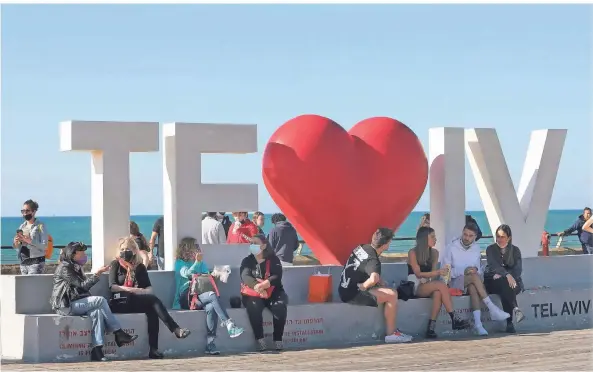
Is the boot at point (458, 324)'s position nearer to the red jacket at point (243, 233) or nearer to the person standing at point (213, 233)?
the red jacket at point (243, 233)

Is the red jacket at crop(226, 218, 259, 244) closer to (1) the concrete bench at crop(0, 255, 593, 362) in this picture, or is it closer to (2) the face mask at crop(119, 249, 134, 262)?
(1) the concrete bench at crop(0, 255, 593, 362)

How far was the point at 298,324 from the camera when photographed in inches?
499

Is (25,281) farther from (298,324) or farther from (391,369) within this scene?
(391,369)

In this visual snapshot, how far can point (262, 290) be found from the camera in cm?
1229

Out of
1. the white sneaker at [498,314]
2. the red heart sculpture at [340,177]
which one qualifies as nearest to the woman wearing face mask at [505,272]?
the white sneaker at [498,314]

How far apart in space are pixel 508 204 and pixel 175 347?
5.49m

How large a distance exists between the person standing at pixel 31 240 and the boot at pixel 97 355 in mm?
2688

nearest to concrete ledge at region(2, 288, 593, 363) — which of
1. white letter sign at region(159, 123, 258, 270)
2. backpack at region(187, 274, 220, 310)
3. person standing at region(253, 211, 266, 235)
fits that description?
backpack at region(187, 274, 220, 310)

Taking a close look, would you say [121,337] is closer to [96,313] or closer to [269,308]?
[96,313]

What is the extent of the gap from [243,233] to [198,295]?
6.78 ft

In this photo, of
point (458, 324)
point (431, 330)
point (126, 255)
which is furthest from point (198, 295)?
point (458, 324)

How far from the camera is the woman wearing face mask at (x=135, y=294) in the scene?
Result: 11.8 m

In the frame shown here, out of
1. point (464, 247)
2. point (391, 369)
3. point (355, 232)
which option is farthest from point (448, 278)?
point (391, 369)

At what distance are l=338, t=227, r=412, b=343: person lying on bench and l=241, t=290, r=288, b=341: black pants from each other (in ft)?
2.92
